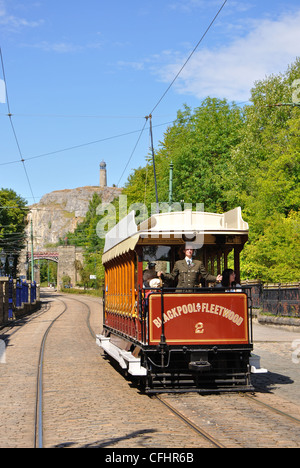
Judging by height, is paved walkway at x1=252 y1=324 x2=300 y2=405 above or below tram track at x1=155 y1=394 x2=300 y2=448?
below

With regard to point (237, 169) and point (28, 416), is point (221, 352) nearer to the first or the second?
point (28, 416)

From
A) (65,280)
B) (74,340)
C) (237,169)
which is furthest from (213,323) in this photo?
(65,280)

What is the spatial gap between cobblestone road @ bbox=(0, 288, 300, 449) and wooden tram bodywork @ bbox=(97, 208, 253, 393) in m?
0.47

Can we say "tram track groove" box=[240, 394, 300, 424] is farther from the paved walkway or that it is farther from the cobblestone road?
the paved walkway

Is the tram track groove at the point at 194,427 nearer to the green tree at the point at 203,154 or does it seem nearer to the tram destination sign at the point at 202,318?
the tram destination sign at the point at 202,318

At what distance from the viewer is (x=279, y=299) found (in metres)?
30.8

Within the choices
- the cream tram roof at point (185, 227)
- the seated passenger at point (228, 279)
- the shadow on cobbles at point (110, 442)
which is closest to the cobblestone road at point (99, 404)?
the shadow on cobbles at point (110, 442)

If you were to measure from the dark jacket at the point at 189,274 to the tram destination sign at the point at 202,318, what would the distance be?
0.56 metres

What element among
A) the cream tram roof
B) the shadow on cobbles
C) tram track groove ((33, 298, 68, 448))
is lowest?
tram track groove ((33, 298, 68, 448))

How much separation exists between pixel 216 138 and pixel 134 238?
123 feet

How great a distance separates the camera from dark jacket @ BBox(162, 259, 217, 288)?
11578mm

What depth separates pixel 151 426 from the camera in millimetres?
8297

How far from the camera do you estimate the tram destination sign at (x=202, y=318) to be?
35.9 ft

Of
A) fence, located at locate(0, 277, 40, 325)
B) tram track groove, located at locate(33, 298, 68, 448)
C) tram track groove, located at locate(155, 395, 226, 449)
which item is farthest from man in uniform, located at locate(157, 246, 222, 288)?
fence, located at locate(0, 277, 40, 325)
